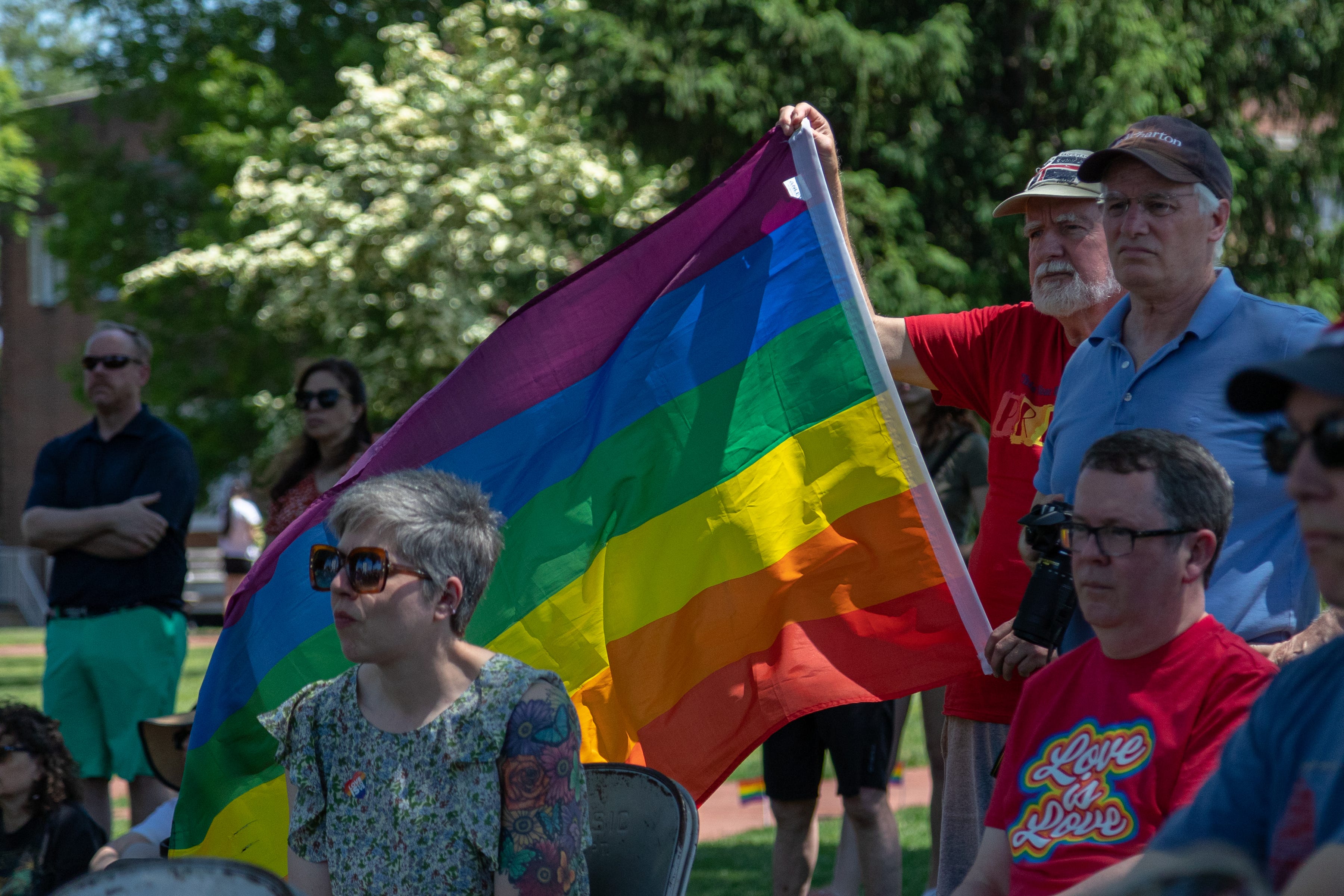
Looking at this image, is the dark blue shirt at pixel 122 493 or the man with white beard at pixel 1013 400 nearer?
the man with white beard at pixel 1013 400

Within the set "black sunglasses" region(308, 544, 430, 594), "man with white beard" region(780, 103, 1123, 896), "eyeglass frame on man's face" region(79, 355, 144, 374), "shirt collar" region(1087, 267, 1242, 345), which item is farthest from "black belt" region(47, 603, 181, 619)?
"shirt collar" region(1087, 267, 1242, 345)

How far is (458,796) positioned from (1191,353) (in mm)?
1792

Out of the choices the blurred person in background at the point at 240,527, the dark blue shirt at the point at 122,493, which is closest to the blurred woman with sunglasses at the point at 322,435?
the dark blue shirt at the point at 122,493

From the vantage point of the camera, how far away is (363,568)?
2.88 metres

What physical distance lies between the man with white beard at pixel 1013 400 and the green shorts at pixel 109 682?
3626 millimetres

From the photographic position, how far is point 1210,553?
245 centimetres

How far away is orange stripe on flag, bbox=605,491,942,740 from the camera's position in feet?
11.7

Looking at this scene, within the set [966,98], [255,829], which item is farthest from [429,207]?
[255,829]

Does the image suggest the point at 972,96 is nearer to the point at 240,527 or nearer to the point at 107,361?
the point at 240,527

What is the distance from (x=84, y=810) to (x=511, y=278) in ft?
41.8

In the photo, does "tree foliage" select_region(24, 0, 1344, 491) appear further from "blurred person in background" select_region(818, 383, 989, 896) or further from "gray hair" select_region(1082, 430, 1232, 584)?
"gray hair" select_region(1082, 430, 1232, 584)

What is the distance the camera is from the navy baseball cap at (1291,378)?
1532mm

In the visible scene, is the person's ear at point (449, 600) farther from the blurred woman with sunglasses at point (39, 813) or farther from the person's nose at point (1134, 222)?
the blurred woman with sunglasses at point (39, 813)

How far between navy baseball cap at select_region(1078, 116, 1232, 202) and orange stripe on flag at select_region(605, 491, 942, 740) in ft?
3.38
